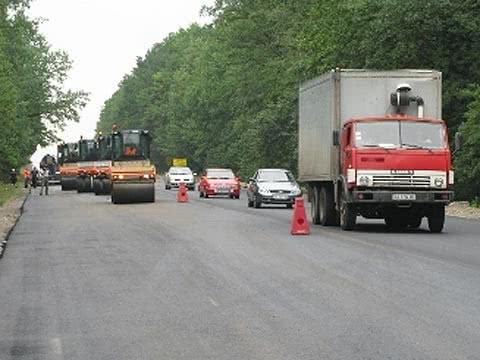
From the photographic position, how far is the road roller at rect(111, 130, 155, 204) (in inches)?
1547

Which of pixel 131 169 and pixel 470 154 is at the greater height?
pixel 470 154

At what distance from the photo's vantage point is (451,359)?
818 cm

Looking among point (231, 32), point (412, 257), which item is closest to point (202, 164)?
point (231, 32)

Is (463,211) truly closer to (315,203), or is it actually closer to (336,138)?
(315,203)

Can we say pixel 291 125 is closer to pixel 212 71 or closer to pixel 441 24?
pixel 441 24

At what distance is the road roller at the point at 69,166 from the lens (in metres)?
64.9

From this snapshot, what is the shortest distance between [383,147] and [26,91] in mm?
63704

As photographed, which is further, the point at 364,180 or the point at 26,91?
the point at 26,91

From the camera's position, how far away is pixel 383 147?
22.6 metres

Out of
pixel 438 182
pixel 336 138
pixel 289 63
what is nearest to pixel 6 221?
pixel 336 138

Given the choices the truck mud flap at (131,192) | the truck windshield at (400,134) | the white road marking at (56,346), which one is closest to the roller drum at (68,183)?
the truck mud flap at (131,192)

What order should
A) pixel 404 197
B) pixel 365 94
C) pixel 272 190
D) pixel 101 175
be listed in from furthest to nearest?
1. pixel 101 175
2. pixel 272 190
3. pixel 365 94
4. pixel 404 197

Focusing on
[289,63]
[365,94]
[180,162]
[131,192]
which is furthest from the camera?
[180,162]

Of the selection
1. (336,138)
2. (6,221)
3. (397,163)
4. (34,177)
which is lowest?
(6,221)
